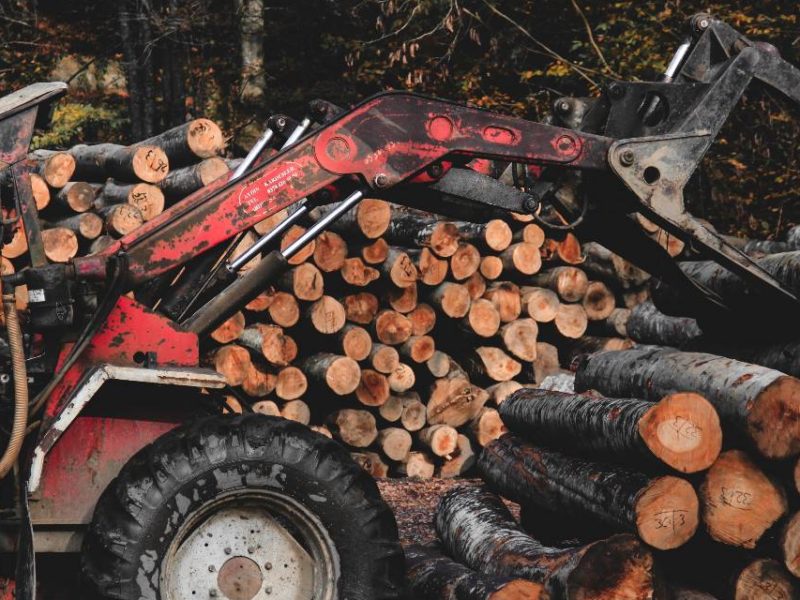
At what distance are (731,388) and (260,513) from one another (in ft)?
7.22

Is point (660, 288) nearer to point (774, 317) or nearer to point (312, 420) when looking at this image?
point (774, 317)

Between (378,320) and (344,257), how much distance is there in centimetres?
63

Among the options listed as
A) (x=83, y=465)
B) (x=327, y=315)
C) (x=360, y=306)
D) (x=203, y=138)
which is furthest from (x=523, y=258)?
(x=83, y=465)

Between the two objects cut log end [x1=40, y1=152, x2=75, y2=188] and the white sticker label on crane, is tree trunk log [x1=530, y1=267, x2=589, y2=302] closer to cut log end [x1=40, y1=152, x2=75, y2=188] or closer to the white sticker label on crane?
cut log end [x1=40, y1=152, x2=75, y2=188]

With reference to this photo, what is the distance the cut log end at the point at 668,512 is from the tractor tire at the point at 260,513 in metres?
1.07

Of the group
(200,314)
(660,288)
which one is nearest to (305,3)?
(660,288)

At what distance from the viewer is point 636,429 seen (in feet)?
16.8

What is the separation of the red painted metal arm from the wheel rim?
1.11 metres

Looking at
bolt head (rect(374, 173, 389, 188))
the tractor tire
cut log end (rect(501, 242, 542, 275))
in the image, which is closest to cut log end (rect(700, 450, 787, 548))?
the tractor tire

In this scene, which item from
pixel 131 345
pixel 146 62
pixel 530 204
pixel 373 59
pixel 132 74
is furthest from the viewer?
pixel 373 59

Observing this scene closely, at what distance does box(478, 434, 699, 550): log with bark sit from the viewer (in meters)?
4.92

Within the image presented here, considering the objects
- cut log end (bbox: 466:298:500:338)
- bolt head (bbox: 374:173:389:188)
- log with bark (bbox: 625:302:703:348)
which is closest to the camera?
bolt head (bbox: 374:173:389:188)

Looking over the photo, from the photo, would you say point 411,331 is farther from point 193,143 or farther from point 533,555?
point 533,555

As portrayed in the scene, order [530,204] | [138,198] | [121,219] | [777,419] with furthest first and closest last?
[138,198] → [121,219] → [530,204] → [777,419]
